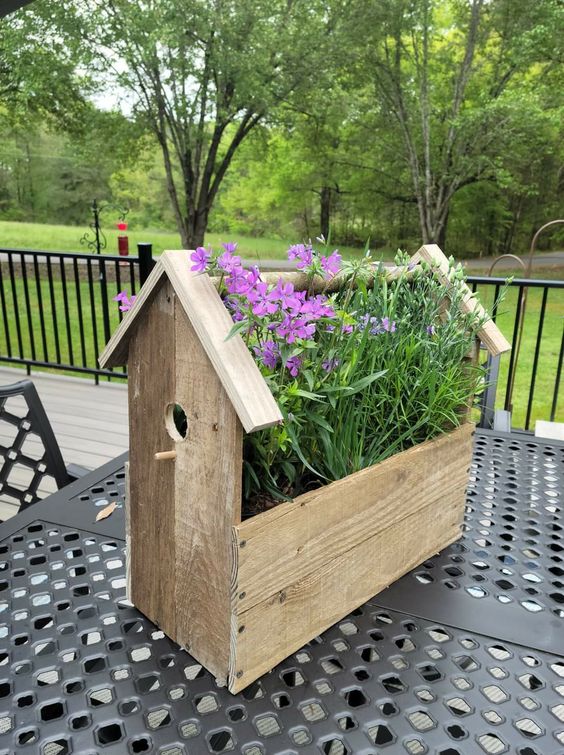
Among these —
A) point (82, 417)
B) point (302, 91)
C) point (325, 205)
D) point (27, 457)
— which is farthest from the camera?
point (325, 205)

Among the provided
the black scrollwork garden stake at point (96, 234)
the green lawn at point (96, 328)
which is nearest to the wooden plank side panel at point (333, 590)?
the green lawn at point (96, 328)

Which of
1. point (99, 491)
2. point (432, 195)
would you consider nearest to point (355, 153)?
point (432, 195)

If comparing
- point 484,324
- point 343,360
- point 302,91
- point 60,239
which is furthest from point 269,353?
point 60,239

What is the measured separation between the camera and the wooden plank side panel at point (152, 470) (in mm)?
752

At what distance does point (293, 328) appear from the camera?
0.70 metres

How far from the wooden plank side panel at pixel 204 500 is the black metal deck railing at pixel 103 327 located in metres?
0.60

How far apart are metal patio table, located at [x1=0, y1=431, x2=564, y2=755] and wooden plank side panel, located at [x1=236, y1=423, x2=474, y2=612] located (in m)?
0.12

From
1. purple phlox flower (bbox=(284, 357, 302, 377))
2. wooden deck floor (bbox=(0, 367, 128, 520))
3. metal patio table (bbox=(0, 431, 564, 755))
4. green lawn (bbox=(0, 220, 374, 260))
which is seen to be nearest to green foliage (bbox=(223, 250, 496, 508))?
purple phlox flower (bbox=(284, 357, 302, 377))

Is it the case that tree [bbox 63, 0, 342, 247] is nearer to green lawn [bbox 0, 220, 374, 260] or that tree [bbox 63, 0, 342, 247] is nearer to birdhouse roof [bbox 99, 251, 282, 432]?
green lawn [bbox 0, 220, 374, 260]

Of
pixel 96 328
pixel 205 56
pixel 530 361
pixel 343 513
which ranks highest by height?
pixel 205 56

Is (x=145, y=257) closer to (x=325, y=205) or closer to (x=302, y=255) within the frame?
(x=302, y=255)

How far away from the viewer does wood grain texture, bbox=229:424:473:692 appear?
0.70 m

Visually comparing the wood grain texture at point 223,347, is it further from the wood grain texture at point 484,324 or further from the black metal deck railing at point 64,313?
the black metal deck railing at point 64,313

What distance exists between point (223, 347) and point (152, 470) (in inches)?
10.0
